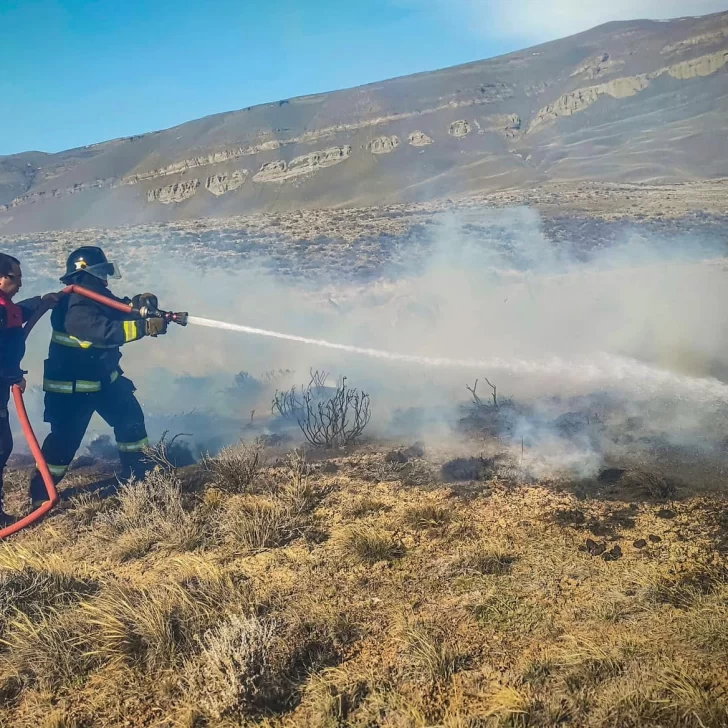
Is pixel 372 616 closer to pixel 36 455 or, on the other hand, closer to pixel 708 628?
pixel 708 628

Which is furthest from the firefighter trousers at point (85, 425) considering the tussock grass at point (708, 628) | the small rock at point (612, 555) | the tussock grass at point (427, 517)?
the tussock grass at point (708, 628)

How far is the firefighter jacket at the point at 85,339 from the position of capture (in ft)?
17.7

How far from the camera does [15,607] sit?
3518mm

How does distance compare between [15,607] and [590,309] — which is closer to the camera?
[15,607]

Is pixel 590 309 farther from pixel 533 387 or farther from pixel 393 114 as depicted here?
pixel 393 114

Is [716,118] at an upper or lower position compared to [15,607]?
upper

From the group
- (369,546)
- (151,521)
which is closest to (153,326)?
(151,521)

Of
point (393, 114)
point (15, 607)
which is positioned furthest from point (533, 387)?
point (393, 114)

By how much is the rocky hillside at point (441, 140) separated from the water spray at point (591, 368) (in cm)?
4909

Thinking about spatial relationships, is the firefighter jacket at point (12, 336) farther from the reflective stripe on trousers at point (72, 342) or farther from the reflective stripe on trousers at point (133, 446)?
the reflective stripe on trousers at point (133, 446)

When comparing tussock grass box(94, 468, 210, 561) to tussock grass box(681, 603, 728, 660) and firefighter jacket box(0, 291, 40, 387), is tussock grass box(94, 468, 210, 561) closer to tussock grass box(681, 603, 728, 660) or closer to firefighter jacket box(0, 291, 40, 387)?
firefighter jacket box(0, 291, 40, 387)

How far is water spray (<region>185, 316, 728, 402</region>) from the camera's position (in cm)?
730

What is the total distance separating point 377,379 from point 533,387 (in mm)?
2563

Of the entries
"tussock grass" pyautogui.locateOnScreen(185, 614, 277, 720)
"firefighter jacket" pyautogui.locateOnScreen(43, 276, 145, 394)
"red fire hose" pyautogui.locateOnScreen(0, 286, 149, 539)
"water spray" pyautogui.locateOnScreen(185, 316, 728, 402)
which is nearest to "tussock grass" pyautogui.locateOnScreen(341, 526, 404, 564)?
"tussock grass" pyautogui.locateOnScreen(185, 614, 277, 720)
